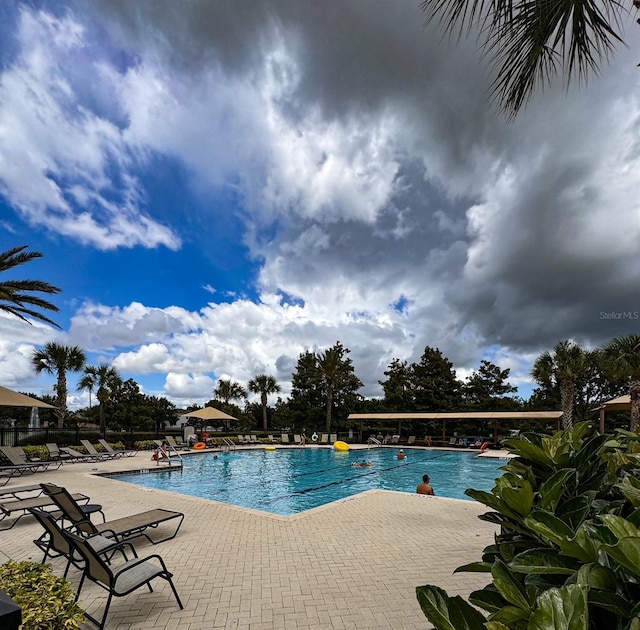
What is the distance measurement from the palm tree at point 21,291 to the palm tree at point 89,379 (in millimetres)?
28810

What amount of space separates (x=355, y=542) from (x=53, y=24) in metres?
11.3

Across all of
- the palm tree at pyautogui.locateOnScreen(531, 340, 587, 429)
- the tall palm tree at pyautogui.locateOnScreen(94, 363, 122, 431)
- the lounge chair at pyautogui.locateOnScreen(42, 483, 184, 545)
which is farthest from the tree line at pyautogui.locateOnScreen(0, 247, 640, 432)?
the lounge chair at pyautogui.locateOnScreen(42, 483, 184, 545)

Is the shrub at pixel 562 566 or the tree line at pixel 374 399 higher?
the tree line at pixel 374 399

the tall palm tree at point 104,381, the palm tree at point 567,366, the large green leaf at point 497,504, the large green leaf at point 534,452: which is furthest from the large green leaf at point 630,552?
the tall palm tree at point 104,381

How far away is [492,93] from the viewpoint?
303 centimetres

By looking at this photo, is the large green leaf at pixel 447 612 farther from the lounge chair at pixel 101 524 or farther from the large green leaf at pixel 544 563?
the lounge chair at pixel 101 524

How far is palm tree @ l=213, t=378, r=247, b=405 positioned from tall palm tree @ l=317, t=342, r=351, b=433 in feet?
61.8

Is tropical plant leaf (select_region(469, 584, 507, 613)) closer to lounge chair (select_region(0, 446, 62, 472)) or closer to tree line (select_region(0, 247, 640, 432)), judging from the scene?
lounge chair (select_region(0, 446, 62, 472))

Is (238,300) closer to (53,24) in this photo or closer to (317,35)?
(53,24)

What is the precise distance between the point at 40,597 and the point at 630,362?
21999 mm

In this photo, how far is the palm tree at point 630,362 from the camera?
17750mm

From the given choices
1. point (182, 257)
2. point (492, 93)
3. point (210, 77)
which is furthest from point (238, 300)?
point (492, 93)

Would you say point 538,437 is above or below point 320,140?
below

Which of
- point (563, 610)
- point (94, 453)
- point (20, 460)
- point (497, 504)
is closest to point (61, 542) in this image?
point (497, 504)
